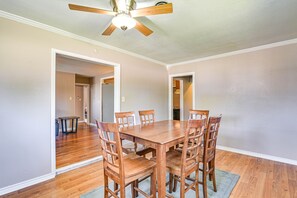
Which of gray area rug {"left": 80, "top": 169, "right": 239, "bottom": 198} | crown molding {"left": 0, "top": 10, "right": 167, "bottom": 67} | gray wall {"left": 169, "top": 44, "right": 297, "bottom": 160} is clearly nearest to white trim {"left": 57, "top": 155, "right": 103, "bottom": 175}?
gray area rug {"left": 80, "top": 169, "right": 239, "bottom": 198}

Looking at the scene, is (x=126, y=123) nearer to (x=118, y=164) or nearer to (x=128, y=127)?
(x=128, y=127)

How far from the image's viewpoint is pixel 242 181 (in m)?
2.24

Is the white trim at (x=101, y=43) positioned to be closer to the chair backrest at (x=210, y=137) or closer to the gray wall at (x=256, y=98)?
the gray wall at (x=256, y=98)

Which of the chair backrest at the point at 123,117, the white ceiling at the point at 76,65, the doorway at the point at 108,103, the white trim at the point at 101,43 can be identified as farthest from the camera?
the doorway at the point at 108,103

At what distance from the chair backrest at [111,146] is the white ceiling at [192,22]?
1504 mm

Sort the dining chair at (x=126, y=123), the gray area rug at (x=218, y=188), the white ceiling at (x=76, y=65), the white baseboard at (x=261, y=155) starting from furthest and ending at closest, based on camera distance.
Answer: the white ceiling at (x=76, y=65) → the white baseboard at (x=261, y=155) → the dining chair at (x=126, y=123) → the gray area rug at (x=218, y=188)

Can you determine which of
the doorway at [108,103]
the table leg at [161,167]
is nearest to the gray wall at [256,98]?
the doorway at [108,103]

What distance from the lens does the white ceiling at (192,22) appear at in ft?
5.93

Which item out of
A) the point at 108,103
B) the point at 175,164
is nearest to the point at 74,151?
the point at 108,103

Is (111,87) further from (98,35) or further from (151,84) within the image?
(98,35)

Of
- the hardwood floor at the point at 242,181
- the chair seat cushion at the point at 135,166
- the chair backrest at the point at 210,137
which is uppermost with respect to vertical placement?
the chair backrest at the point at 210,137

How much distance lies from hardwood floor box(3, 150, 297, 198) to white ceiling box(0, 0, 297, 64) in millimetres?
2427

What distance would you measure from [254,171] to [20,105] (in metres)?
3.90

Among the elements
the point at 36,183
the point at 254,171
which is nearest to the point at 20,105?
the point at 36,183
